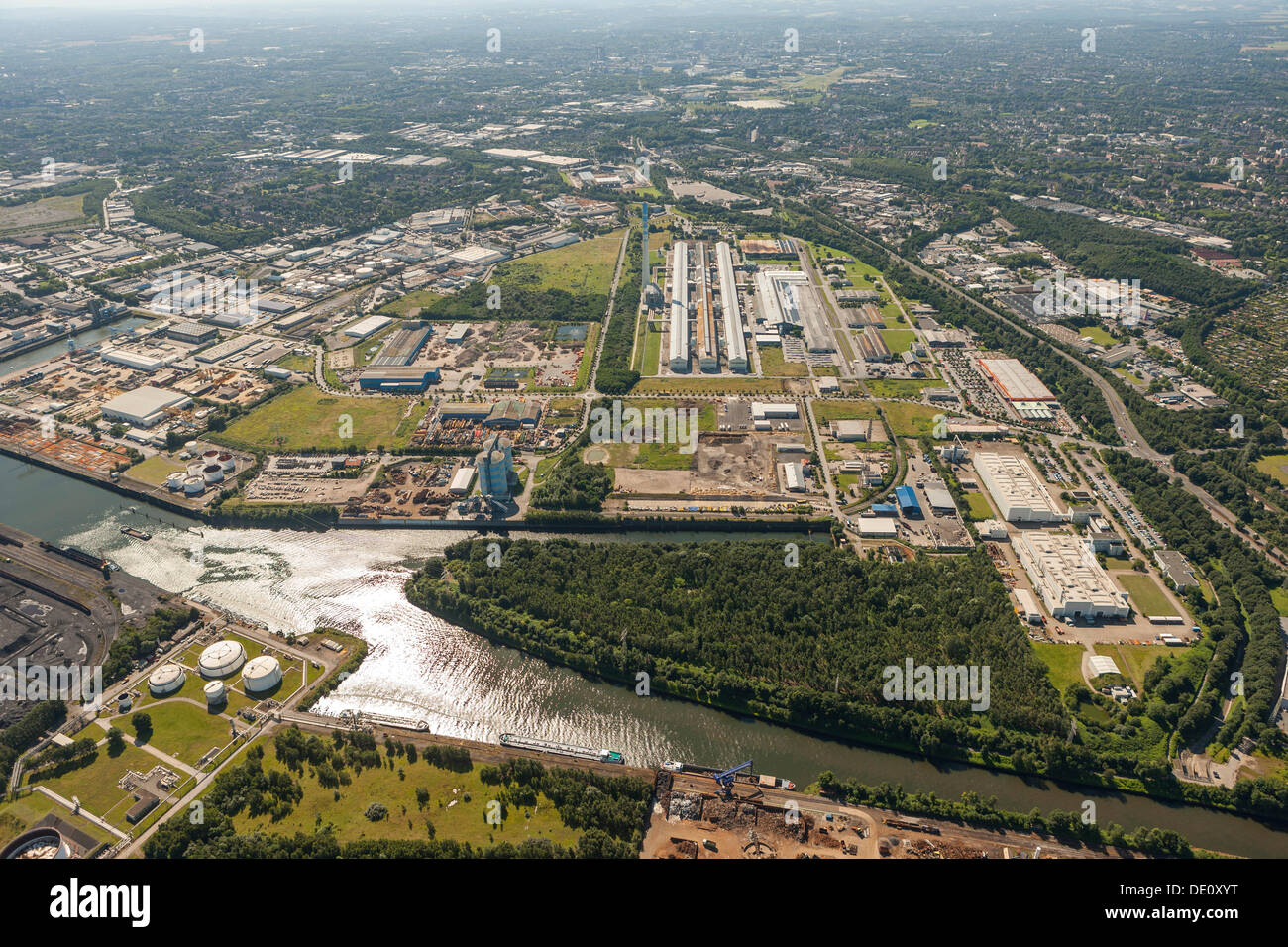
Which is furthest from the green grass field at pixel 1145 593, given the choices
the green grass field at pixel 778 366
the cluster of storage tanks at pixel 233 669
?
the cluster of storage tanks at pixel 233 669

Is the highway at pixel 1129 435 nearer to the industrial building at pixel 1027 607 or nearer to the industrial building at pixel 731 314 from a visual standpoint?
the industrial building at pixel 1027 607

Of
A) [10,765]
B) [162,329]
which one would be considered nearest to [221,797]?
[10,765]

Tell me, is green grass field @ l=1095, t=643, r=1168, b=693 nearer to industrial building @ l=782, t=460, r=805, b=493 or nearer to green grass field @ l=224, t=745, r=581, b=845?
industrial building @ l=782, t=460, r=805, b=493

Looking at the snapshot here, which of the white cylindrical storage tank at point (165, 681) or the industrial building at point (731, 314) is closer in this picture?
the white cylindrical storage tank at point (165, 681)

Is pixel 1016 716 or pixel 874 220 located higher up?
pixel 874 220

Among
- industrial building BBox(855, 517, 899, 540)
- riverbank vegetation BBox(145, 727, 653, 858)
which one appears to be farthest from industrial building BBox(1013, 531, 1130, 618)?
riverbank vegetation BBox(145, 727, 653, 858)

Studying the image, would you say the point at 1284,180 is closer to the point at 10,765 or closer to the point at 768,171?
the point at 768,171
